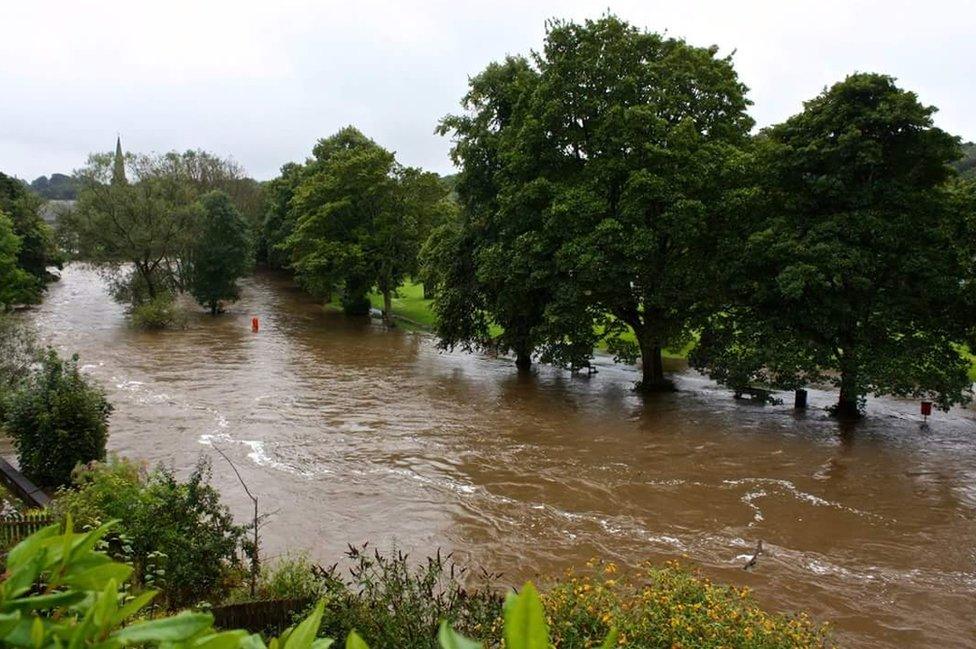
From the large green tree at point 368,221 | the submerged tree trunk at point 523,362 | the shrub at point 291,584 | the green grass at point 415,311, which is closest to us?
the shrub at point 291,584

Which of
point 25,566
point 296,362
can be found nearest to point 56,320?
point 296,362

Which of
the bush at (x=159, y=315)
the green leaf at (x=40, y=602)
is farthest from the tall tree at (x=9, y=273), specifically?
the green leaf at (x=40, y=602)

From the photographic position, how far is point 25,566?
143 cm

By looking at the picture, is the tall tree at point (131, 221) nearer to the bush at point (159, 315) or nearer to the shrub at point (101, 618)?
the bush at point (159, 315)

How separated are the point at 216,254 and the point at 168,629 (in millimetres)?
45035

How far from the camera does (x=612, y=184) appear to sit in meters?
21.6

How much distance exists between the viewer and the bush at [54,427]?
12523 millimetres

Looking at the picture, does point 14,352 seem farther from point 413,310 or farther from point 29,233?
point 29,233

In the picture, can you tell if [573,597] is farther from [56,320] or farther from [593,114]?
[56,320]

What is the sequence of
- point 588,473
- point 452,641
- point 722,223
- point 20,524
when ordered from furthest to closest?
point 722,223 → point 588,473 → point 20,524 → point 452,641

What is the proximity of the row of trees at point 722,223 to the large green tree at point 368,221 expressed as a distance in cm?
1469

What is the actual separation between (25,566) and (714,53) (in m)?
25.4

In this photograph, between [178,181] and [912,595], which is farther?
[178,181]

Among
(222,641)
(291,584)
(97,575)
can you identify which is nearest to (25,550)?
(97,575)
